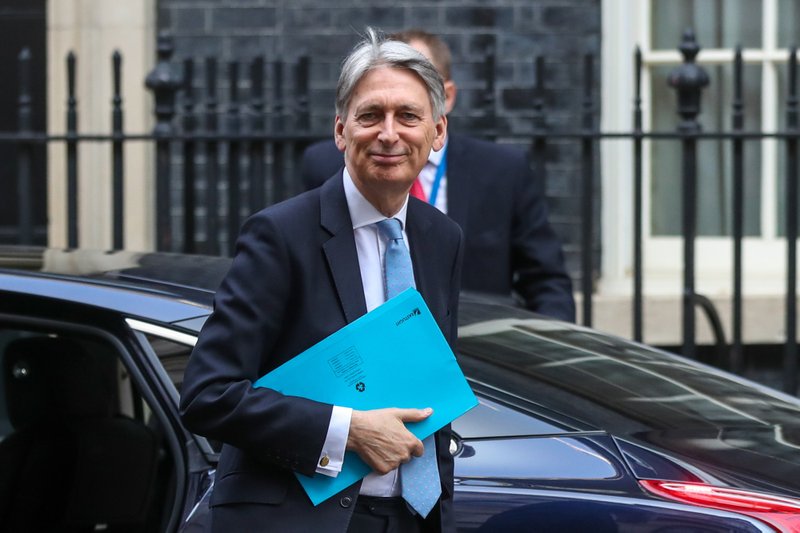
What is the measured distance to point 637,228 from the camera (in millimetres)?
5965

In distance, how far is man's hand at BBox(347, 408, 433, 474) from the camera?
7.95 feet

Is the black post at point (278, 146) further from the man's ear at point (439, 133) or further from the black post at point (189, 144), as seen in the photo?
the man's ear at point (439, 133)

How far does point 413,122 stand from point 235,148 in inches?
146

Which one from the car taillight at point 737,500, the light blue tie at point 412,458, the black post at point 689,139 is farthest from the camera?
the black post at point 689,139

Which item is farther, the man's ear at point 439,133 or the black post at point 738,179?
the black post at point 738,179

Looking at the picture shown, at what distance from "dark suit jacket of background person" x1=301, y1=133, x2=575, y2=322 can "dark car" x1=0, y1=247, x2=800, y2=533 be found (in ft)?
2.85

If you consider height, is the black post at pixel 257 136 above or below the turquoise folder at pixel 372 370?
above

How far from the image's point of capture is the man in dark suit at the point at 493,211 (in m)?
4.71

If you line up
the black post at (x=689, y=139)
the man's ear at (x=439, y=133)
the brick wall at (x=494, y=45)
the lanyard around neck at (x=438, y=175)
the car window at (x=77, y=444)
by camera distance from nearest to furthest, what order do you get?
the man's ear at (x=439, y=133)
the car window at (x=77, y=444)
the lanyard around neck at (x=438, y=175)
the black post at (x=689, y=139)
the brick wall at (x=494, y=45)

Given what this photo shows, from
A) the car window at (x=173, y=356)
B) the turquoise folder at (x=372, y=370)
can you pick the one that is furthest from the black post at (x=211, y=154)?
the turquoise folder at (x=372, y=370)

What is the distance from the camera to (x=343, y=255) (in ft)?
8.26

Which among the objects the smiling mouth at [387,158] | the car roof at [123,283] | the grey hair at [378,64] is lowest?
the car roof at [123,283]

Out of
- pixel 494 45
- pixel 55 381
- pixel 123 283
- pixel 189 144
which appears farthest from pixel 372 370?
pixel 494 45

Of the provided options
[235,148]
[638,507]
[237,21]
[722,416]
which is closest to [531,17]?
[237,21]
